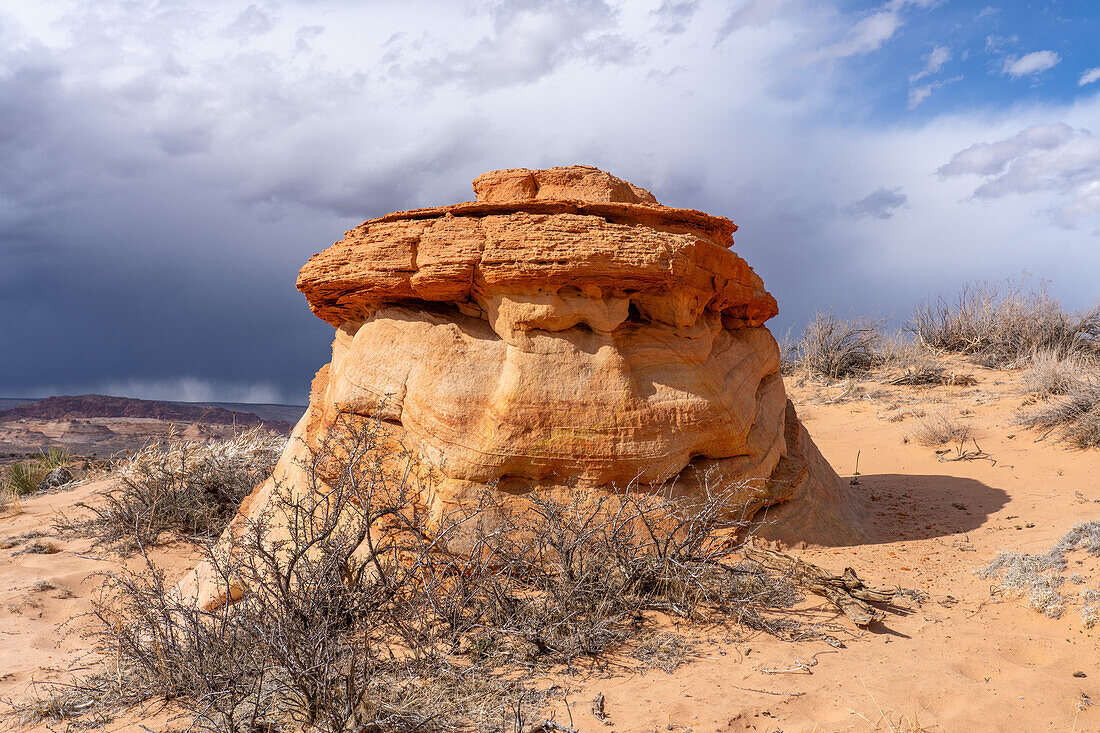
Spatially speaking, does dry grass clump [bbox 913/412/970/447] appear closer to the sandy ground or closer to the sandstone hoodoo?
the sandy ground

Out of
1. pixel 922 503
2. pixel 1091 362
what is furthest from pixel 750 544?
pixel 1091 362

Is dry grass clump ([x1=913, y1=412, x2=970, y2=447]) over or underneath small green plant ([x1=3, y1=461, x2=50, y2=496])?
over

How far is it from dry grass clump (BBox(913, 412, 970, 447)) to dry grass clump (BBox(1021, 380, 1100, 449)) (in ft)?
2.55

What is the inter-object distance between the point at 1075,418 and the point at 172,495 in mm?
10975

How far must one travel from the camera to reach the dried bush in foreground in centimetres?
279

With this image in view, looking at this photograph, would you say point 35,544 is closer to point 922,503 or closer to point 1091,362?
point 922,503

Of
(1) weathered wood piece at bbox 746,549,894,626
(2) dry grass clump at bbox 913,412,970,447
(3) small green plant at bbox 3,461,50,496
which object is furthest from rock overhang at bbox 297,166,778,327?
(3) small green plant at bbox 3,461,50,496

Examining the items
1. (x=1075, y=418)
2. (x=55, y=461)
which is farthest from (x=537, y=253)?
(x=55, y=461)

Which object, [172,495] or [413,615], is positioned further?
[172,495]

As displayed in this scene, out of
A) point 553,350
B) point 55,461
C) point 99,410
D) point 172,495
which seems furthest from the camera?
point 99,410

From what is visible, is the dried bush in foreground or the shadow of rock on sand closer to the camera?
the dried bush in foreground

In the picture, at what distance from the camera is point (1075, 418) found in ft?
26.5

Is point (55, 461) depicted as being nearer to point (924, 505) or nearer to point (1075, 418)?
point (924, 505)

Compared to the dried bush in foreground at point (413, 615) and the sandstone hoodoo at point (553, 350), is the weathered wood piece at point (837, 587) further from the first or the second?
the sandstone hoodoo at point (553, 350)
